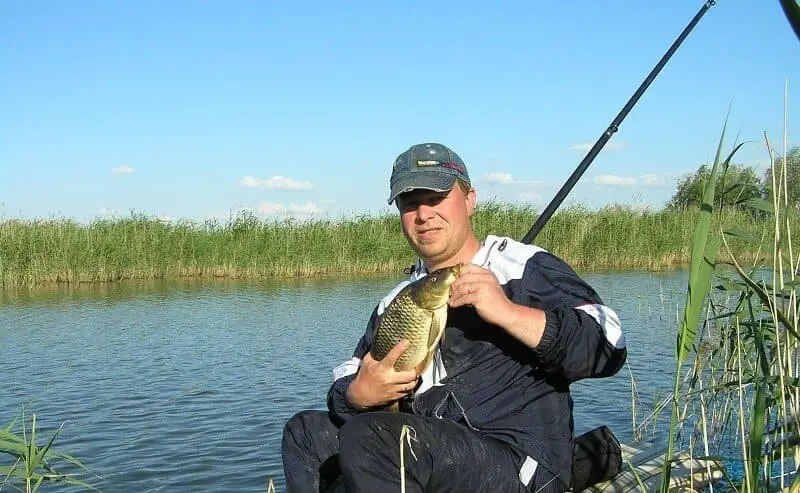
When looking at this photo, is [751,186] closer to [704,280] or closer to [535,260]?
[535,260]

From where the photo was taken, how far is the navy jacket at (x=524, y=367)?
249 cm

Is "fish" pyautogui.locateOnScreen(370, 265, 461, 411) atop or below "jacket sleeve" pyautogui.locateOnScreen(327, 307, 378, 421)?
atop

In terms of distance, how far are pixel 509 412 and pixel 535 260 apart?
51cm

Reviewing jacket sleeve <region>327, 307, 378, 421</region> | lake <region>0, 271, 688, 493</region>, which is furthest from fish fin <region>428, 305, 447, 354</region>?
lake <region>0, 271, 688, 493</region>

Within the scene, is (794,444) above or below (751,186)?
below

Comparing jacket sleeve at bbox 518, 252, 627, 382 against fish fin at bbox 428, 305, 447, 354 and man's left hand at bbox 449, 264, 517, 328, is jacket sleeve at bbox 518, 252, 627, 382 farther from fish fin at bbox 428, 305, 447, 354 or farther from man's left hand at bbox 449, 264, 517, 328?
fish fin at bbox 428, 305, 447, 354

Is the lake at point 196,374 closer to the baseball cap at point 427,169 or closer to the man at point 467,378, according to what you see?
the man at point 467,378

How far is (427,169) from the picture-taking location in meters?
2.81

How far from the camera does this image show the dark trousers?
233 centimetres

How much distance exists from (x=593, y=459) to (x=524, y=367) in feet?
2.41

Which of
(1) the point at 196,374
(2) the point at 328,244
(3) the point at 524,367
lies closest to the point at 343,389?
(3) the point at 524,367

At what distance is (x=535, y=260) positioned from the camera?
270cm

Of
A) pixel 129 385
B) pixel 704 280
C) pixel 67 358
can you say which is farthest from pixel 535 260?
pixel 67 358

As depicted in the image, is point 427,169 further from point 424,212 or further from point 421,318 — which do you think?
point 421,318
